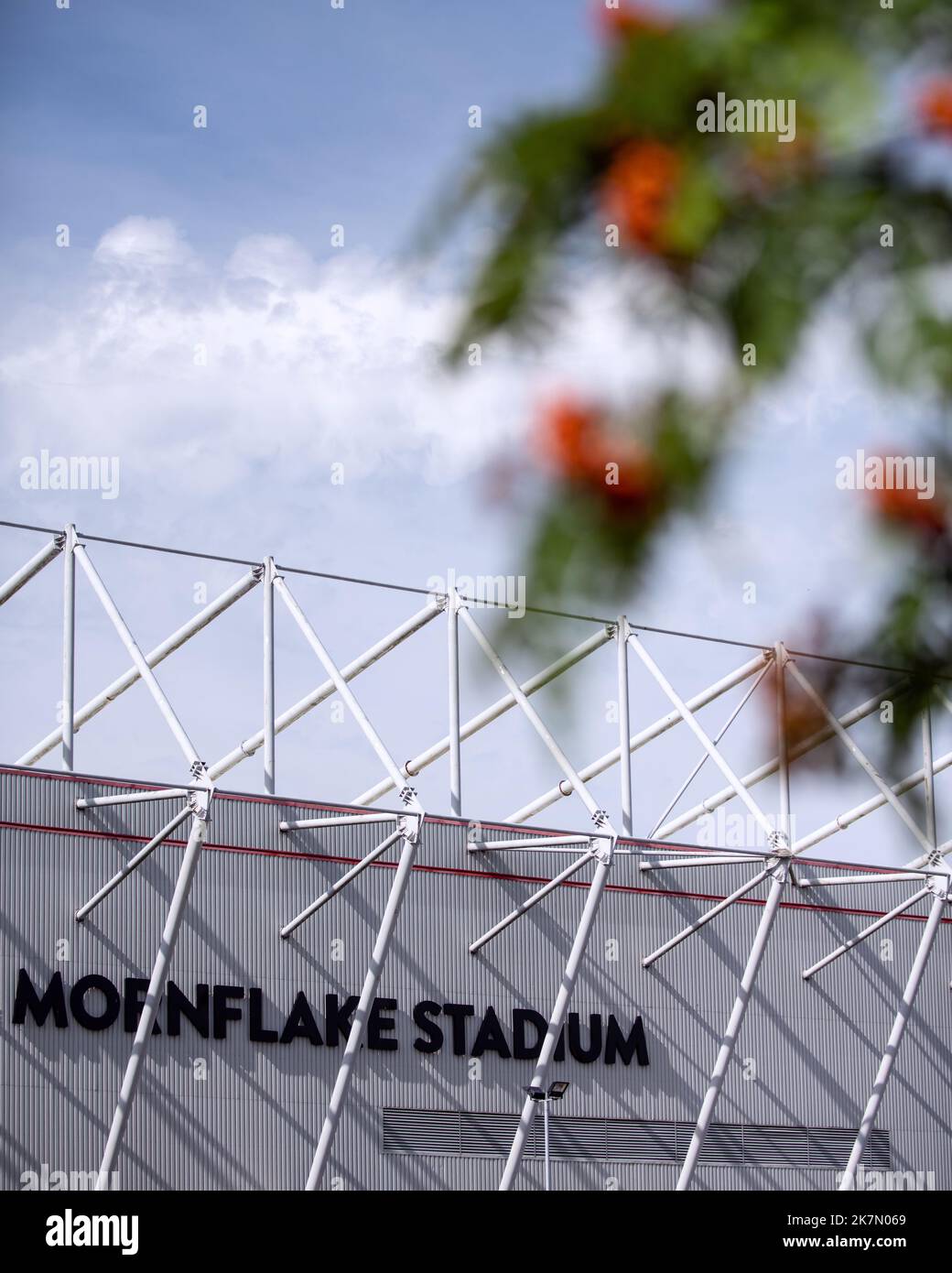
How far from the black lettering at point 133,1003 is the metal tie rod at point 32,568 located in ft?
21.1

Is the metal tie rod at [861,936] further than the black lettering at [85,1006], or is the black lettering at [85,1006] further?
the metal tie rod at [861,936]

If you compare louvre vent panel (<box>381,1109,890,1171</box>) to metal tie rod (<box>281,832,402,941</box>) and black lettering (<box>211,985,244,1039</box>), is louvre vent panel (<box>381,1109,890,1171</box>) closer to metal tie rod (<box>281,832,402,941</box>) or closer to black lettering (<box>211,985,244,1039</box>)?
black lettering (<box>211,985,244,1039</box>)

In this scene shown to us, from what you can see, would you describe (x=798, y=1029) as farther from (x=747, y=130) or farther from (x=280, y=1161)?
(x=747, y=130)

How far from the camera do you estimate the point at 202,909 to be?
1207 inches

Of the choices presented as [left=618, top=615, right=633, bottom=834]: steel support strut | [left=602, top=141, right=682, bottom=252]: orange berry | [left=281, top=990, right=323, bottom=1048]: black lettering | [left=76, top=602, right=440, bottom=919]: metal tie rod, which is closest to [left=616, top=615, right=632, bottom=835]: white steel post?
[left=618, top=615, right=633, bottom=834]: steel support strut

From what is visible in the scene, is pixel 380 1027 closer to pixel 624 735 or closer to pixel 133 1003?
pixel 133 1003

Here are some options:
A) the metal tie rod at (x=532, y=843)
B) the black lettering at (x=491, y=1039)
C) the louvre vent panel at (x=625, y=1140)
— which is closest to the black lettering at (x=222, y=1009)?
the louvre vent panel at (x=625, y=1140)

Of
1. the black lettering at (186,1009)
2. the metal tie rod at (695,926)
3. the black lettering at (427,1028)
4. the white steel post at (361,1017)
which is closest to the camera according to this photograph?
the white steel post at (361,1017)

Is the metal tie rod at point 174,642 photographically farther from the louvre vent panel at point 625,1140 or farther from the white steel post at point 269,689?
the louvre vent panel at point 625,1140

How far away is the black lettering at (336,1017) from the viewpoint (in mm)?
31156

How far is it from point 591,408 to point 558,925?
104 ft

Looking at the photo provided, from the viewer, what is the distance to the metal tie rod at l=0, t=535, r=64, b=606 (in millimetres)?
30516

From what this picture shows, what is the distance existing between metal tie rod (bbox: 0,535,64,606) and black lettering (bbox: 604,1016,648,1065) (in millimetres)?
12665

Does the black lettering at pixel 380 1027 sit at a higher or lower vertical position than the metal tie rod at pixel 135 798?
lower
